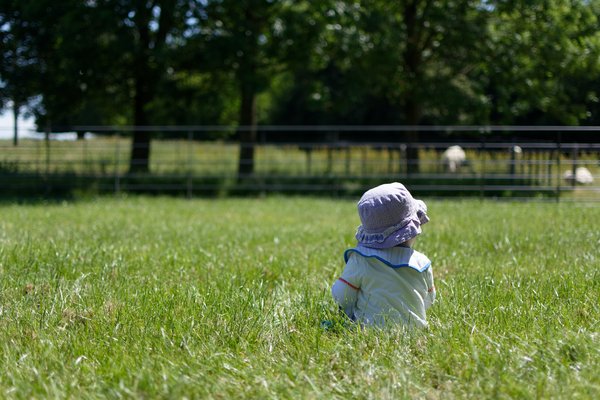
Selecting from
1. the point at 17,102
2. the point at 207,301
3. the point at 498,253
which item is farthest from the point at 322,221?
the point at 17,102

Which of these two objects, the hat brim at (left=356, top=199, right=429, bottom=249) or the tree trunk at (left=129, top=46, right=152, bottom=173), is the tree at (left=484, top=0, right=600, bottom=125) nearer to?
the tree trunk at (left=129, top=46, right=152, bottom=173)

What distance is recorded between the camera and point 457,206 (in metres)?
12.9

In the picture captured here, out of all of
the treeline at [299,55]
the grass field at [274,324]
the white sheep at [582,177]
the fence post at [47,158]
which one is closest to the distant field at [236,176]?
the fence post at [47,158]

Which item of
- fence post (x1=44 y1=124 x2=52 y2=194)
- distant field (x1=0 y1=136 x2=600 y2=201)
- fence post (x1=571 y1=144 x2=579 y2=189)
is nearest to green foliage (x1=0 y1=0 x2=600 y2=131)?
distant field (x1=0 y1=136 x2=600 y2=201)

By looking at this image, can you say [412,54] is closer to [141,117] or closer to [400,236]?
[141,117]

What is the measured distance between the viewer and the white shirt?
3713 mm

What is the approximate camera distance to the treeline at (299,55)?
1745 cm

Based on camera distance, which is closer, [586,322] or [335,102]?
[586,322]

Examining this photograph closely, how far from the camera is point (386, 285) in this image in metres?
3.74

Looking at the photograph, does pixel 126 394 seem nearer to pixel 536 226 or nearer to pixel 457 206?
pixel 536 226

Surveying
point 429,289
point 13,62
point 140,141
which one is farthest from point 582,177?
point 13,62

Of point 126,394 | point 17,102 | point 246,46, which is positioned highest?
point 246,46

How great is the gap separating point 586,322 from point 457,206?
9173 mm

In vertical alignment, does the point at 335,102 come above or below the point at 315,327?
above
